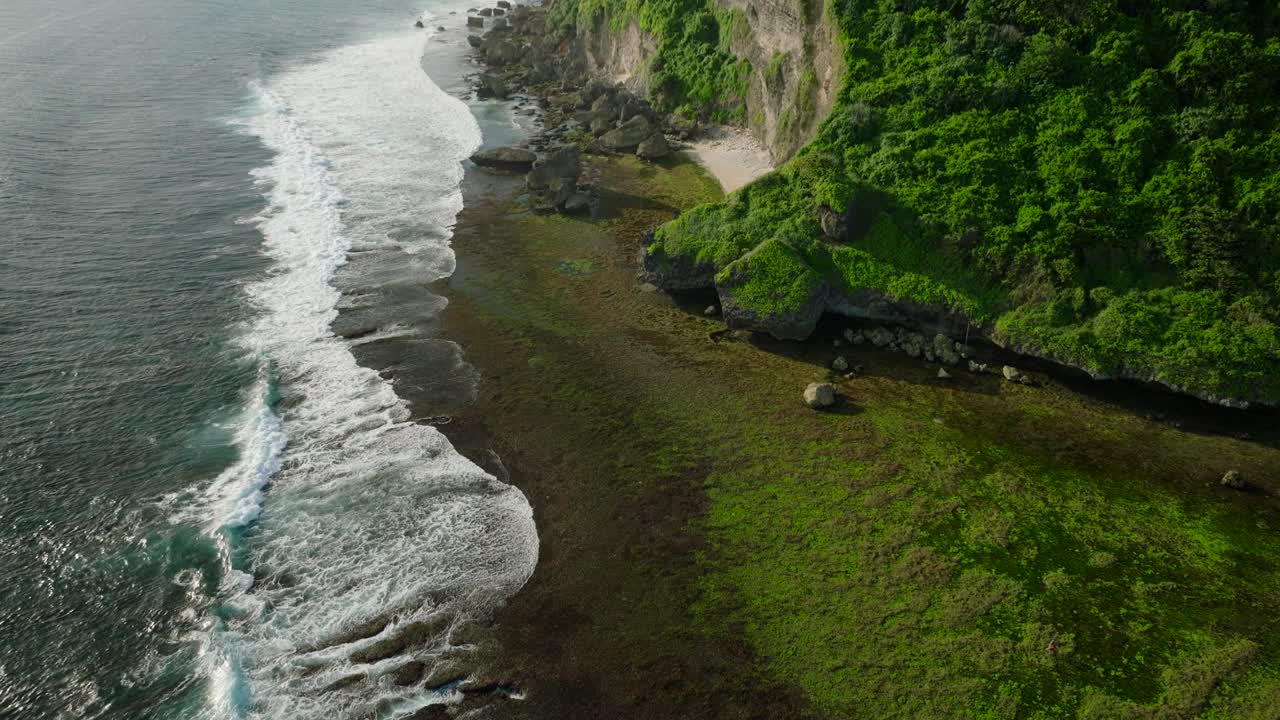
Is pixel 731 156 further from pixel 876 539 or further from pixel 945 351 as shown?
pixel 876 539

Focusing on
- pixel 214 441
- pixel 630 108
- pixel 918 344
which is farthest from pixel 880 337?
pixel 630 108

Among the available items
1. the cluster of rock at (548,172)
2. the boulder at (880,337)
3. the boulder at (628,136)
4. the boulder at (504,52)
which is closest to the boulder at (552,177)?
the cluster of rock at (548,172)

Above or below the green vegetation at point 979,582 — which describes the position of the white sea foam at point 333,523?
below

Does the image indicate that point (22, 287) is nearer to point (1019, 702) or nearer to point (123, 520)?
point (123, 520)

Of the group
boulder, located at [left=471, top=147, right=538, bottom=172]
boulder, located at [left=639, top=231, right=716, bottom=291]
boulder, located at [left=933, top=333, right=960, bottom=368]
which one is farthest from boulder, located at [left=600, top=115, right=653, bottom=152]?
boulder, located at [left=933, top=333, right=960, bottom=368]

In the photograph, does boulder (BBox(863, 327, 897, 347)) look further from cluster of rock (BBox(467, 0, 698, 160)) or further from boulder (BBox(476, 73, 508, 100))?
boulder (BBox(476, 73, 508, 100))

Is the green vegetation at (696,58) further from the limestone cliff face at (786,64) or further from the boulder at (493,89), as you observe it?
the boulder at (493,89)
